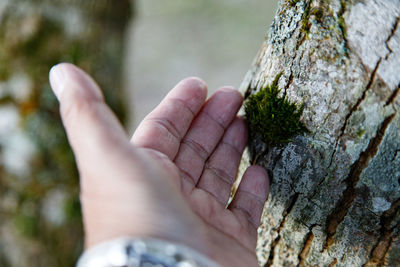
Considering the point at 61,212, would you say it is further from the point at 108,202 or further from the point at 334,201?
the point at 334,201

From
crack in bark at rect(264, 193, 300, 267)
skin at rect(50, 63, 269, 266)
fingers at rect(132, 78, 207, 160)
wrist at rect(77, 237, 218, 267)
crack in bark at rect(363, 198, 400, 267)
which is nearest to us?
wrist at rect(77, 237, 218, 267)

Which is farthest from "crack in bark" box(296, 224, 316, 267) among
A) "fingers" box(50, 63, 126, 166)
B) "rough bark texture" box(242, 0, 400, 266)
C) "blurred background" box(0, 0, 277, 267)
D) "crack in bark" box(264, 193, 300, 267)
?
"blurred background" box(0, 0, 277, 267)

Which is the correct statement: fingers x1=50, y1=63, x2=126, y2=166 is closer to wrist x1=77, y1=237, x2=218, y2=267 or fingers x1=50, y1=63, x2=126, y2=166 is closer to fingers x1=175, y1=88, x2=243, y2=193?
wrist x1=77, y1=237, x2=218, y2=267

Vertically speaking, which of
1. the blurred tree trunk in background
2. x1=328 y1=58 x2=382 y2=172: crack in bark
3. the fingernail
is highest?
x1=328 y1=58 x2=382 y2=172: crack in bark

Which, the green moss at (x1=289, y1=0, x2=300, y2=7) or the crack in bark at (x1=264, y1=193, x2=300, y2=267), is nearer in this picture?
the green moss at (x1=289, y1=0, x2=300, y2=7)

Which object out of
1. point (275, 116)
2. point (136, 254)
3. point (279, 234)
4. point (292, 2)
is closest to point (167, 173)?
point (136, 254)

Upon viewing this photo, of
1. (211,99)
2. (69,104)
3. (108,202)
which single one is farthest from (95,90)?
(211,99)

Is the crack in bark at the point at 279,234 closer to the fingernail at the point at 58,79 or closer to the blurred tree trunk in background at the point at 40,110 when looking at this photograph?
the fingernail at the point at 58,79
